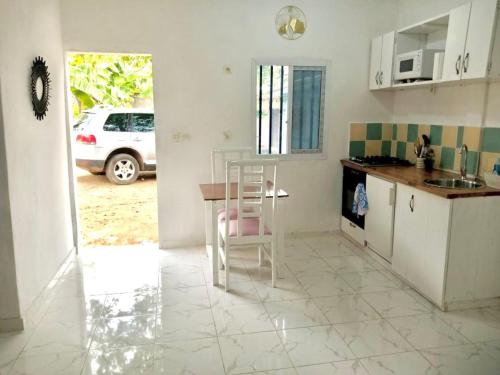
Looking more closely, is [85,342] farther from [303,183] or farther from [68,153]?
[303,183]

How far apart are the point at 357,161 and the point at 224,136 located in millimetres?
1369

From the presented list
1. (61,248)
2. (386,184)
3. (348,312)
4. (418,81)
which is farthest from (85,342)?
(418,81)

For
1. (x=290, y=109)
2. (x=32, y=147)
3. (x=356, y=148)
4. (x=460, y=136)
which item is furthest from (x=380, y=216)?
(x=32, y=147)

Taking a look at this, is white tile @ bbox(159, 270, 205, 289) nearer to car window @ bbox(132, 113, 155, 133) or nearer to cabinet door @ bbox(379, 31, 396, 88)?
cabinet door @ bbox(379, 31, 396, 88)

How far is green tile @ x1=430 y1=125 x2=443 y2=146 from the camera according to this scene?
3535mm

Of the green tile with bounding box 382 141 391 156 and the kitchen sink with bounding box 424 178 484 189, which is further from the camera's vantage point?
the green tile with bounding box 382 141 391 156

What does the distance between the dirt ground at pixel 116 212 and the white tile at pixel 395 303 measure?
8.02 ft

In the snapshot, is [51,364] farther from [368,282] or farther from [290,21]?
[290,21]

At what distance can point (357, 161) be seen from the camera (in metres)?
3.95

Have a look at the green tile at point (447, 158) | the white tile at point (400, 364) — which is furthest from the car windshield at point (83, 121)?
the white tile at point (400, 364)

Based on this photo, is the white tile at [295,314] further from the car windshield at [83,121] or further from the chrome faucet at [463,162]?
the car windshield at [83,121]

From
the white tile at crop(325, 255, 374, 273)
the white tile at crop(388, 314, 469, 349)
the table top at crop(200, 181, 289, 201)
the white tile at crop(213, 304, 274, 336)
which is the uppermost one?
the table top at crop(200, 181, 289, 201)

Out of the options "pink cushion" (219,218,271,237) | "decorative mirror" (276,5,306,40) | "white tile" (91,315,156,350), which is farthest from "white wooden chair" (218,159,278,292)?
"decorative mirror" (276,5,306,40)

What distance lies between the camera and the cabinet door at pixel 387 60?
366 centimetres
